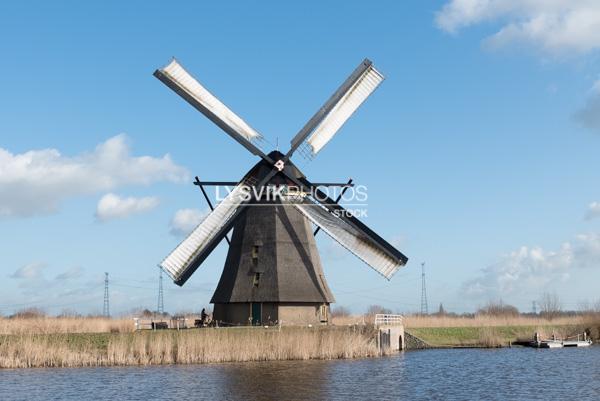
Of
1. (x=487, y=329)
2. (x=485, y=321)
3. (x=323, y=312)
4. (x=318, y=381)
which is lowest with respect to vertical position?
(x=318, y=381)

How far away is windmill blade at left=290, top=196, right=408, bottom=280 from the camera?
94.4 ft

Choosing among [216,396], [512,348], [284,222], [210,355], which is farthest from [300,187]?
[512,348]

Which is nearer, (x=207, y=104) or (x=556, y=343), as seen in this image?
(x=207, y=104)

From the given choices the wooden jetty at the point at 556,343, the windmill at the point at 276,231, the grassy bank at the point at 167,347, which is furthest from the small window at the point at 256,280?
the wooden jetty at the point at 556,343

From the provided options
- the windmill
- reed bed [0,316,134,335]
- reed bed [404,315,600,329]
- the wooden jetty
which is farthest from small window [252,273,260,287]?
the wooden jetty

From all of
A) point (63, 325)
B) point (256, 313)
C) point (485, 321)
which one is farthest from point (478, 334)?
point (63, 325)

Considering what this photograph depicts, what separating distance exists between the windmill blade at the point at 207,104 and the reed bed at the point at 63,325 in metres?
7.89

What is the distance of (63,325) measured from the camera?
96.2ft

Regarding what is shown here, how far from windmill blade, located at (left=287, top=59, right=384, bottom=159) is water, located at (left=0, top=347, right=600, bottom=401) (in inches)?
309

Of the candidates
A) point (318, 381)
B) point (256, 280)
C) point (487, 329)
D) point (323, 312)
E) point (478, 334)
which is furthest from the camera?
point (487, 329)

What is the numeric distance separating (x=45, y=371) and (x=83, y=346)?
84.3 inches

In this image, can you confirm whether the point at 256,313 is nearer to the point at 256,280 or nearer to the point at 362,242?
the point at 256,280

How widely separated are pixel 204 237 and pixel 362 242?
18.2ft

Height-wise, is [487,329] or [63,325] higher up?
[63,325]
